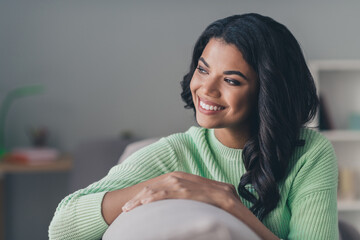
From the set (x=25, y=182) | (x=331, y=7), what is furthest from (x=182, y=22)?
(x=25, y=182)

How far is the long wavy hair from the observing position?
118 cm

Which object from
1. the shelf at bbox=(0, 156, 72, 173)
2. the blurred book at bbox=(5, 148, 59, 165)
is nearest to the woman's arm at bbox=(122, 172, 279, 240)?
the shelf at bbox=(0, 156, 72, 173)

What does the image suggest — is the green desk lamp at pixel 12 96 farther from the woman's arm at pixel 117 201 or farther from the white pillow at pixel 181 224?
the white pillow at pixel 181 224

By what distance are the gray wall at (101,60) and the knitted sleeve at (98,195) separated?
A: 190 centimetres

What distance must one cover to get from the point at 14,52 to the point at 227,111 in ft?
7.51

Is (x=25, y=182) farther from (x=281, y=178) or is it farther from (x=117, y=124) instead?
(x=281, y=178)

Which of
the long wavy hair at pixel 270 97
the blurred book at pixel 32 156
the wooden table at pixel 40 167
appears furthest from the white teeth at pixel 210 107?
the blurred book at pixel 32 156

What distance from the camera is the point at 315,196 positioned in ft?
3.87

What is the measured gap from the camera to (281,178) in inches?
48.9

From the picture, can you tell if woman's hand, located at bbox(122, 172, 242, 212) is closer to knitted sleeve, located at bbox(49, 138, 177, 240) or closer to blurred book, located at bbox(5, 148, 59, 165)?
knitted sleeve, located at bbox(49, 138, 177, 240)

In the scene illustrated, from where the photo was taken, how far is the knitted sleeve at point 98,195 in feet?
3.66

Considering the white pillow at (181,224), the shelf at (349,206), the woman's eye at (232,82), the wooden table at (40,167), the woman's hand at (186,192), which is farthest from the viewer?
the shelf at (349,206)

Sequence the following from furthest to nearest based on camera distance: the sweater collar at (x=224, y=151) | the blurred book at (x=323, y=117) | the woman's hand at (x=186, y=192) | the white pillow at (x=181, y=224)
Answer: the blurred book at (x=323, y=117) → the sweater collar at (x=224, y=151) → the woman's hand at (x=186, y=192) → the white pillow at (x=181, y=224)

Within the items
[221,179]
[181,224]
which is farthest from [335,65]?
[181,224]
